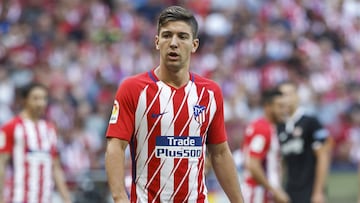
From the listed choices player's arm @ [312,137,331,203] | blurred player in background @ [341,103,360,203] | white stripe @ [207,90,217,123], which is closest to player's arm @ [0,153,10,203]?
player's arm @ [312,137,331,203]

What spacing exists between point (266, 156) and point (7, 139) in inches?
109

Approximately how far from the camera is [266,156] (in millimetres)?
10164

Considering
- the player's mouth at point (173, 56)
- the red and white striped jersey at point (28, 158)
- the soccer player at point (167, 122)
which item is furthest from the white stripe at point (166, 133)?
the red and white striped jersey at point (28, 158)

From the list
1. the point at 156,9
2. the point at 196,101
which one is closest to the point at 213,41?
the point at 156,9

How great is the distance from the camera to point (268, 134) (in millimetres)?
10062

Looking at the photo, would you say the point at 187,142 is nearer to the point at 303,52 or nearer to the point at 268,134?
the point at 268,134

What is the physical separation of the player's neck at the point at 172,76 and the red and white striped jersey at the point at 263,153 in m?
3.84

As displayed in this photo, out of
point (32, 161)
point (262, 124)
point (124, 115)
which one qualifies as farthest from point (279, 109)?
point (124, 115)

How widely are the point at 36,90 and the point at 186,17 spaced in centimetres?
398

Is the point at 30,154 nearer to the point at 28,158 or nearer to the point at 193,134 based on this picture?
the point at 28,158

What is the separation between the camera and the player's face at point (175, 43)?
19.7ft

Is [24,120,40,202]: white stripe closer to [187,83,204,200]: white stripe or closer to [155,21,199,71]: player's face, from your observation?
[187,83,204,200]: white stripe

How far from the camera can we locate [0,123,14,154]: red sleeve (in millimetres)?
9445

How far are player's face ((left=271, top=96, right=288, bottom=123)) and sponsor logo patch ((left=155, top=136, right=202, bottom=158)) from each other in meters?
4.20
